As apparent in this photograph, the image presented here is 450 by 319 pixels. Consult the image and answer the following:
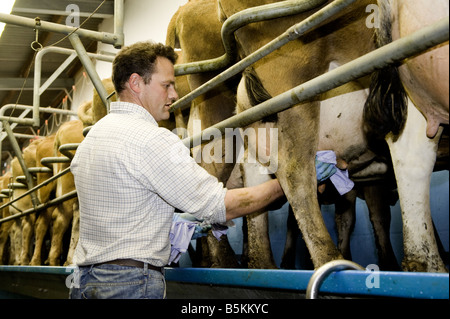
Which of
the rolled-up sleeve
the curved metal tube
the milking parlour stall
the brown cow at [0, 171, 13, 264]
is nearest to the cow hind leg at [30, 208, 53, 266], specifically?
the brown cow at [0, 171, 13, 264]

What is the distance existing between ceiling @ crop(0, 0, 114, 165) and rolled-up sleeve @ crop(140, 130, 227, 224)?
15.0 feet

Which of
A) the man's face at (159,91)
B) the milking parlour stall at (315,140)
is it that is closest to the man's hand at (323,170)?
the milking parlour stall at (315,140)

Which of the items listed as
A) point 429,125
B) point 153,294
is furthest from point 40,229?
point 429,125

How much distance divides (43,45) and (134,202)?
7328mm

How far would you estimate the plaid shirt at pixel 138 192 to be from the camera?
1.74 meters

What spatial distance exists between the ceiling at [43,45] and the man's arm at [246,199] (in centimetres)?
460

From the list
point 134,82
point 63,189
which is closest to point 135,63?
point 134,82

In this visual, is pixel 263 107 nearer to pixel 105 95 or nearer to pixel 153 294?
pixel 153 294

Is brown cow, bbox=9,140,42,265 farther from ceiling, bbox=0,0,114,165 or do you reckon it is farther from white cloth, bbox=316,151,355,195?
white cloth, bbox=316,151,355,195

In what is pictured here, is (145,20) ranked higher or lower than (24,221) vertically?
higher

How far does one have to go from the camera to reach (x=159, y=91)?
2059 mm

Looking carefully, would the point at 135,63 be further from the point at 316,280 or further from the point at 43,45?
the point at 43,45

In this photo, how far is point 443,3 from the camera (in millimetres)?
1498

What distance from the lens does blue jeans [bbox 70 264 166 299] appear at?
1.72m
